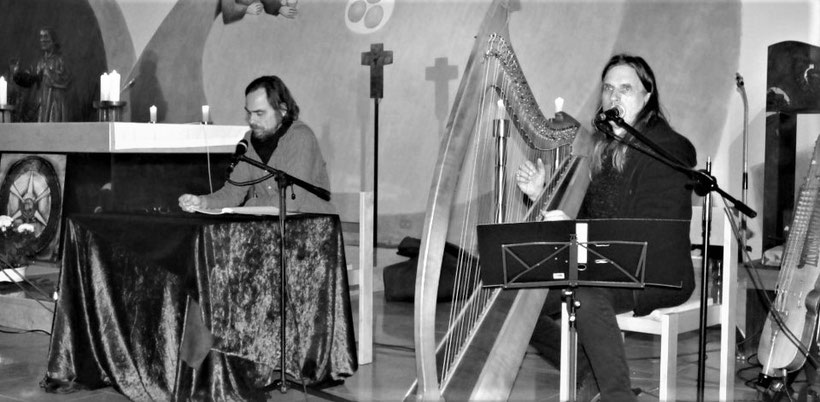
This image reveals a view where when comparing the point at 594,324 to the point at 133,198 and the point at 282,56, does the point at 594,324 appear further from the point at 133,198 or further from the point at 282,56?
the point at 282,56

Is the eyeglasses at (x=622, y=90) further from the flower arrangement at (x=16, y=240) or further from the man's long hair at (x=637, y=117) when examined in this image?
the flower arrangement at (x=16, y=240)

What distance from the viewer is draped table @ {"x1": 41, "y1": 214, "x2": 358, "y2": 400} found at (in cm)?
334

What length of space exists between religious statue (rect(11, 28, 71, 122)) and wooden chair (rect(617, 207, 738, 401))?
209 inches

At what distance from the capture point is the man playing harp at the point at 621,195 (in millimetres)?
3020

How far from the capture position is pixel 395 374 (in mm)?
4070

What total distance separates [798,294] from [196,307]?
2254 mm

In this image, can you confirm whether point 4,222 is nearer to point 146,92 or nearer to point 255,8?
point 255,8

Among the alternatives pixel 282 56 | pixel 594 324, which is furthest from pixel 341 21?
pixel 594 324

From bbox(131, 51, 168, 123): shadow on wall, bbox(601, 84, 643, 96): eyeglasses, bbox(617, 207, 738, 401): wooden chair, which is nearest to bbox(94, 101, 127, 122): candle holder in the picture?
bbox(601, 84, 643, 96): eyeglasses

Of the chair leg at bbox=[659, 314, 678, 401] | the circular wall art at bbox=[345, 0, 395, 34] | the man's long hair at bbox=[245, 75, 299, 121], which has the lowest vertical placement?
the chair leg at bbox=[659, 314, 678, 401]

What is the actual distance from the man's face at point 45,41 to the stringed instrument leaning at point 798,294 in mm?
6136

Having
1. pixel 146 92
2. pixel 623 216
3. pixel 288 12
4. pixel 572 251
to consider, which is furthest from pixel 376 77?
pixel 572 251

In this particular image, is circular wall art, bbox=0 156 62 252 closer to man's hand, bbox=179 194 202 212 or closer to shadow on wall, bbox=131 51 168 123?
man's hand, bbox=179 194 202 212

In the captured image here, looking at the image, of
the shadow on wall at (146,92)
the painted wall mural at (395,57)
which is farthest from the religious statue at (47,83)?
the shadow on wall at (146,92)
